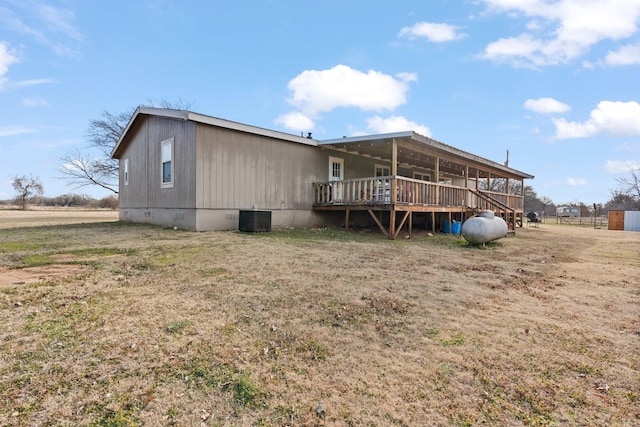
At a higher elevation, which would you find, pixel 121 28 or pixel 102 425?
pixel 121 28

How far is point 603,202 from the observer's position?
4272 centimetres

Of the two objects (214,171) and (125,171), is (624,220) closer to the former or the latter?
Answer: (214,171)

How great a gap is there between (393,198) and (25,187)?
46.1 metres

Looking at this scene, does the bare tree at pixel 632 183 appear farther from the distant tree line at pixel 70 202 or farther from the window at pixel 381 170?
the distant tree line at pixel 70 202

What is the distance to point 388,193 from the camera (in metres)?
11.5

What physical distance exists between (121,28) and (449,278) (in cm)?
1470

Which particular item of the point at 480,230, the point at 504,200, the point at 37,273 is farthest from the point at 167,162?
the point at 504,200

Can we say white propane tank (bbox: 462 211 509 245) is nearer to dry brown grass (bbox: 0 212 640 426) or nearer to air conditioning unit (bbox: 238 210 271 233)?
dry brown grass (bbox: 0 212 640 426)

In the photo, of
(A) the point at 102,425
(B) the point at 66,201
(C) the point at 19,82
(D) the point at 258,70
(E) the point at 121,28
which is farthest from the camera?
(B) the point at 66,201

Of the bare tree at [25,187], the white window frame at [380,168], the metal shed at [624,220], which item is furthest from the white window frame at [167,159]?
the bare tree at [25,187]

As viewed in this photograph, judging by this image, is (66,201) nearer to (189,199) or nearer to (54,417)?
(189,199)

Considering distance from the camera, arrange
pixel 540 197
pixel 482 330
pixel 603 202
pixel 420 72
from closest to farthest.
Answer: pixel 482 330 → pixel 420 72 → pixel 603 202 → pixel 540 197

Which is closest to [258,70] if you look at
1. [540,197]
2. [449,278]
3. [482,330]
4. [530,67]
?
[530,67]

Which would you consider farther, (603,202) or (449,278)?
(603,202)
